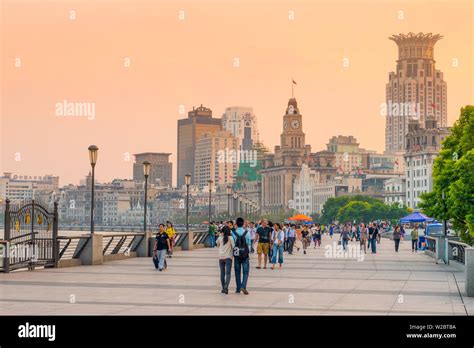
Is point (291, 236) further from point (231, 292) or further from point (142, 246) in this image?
point (231, 292)

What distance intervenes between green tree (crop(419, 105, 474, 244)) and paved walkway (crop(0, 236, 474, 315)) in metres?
8.90

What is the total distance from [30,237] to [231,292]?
38.3ft

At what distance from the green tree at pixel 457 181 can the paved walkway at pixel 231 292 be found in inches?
351

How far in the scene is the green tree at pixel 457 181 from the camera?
41344mm

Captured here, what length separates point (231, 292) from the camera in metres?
22.0

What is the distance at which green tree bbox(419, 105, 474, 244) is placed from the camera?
4134 cm

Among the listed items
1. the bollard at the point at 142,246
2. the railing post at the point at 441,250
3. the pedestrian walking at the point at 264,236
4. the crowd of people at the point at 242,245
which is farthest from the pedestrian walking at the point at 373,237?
the pedestrian walking at the point at 264,236

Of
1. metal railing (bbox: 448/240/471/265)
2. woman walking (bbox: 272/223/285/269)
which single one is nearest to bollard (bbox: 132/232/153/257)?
woman walking (bbox: 272/223/285/269)

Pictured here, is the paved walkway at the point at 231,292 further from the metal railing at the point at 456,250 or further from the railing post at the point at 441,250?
the railing post at the point at 441,250

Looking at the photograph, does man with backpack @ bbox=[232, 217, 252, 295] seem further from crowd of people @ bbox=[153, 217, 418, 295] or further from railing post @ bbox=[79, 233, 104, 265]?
railing post @ bbox=[79, 233, 104, 265]

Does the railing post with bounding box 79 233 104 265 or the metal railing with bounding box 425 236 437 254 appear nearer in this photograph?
the railing post with bounding box 79 233 104 265
